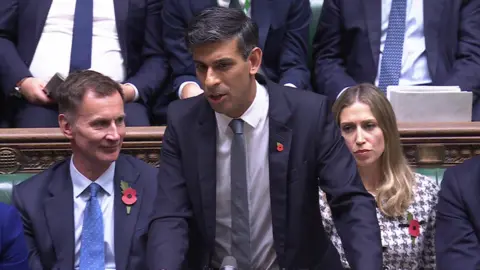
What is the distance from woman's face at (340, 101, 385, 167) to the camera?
7.23 ft

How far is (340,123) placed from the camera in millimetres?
2264

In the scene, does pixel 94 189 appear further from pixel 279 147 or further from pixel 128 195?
pixel 279 147

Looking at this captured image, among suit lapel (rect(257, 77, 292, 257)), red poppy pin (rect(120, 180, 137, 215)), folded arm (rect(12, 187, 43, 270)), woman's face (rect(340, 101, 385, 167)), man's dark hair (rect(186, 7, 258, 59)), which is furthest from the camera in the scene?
woman's face (rect(340, 101, 385, 167))

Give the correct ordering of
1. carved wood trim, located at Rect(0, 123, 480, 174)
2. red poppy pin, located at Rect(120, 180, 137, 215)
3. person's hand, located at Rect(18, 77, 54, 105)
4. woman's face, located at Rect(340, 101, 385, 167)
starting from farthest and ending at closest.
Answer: person's hand, located at Rect(18, 77, 54, 105) < carved wood trim, located at Rect(0, 123, 480, 174) < woman's face, located at Rect(340, 101, 385, 167) < red poppy pin, located at Rect(120, 180, 137, 215)

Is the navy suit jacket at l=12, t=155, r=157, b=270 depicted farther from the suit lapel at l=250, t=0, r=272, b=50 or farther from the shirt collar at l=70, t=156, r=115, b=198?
the suit lapel at l=250, t=0, r=272, b=50

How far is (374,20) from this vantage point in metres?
2.76

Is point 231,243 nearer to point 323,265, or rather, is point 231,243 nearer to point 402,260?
point 323,265

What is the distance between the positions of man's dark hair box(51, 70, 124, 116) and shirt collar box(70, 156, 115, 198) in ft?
0.46

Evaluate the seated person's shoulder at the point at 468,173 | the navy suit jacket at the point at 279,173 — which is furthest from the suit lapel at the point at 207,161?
the seated person's shoulder at the point at 468,173

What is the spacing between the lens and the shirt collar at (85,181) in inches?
81.2

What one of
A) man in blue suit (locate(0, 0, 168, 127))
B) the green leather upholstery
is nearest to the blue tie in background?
man in blue suit (locate(0, 0, 168, 127))

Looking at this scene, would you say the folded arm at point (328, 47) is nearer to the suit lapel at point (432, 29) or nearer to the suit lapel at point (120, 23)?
the suit lapel at point (432, 29)

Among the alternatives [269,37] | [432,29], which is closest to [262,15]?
[269,37]

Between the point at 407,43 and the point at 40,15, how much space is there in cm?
111
